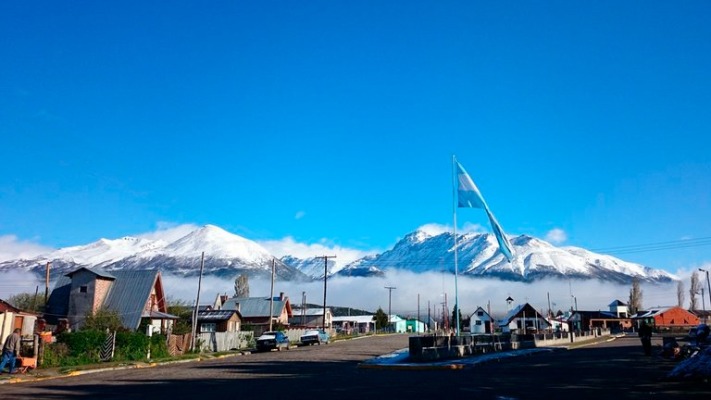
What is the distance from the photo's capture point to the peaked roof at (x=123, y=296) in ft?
182

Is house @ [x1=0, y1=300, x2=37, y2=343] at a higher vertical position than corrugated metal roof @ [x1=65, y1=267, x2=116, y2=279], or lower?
lower

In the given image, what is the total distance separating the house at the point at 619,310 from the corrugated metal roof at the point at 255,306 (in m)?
85.3

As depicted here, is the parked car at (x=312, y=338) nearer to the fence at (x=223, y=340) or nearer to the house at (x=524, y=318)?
the fence at (x=223, y=340)

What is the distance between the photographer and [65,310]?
56250mm

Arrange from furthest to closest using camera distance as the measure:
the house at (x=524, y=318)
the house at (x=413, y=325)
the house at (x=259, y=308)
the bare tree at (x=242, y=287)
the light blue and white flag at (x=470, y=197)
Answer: the house at (x=413, y=325) < the bare tree at (x=242, y=287) < the house at (x=524, y=318) < the house at (x=259, y=308) < the light blue and white flag at (x=470, y=197)

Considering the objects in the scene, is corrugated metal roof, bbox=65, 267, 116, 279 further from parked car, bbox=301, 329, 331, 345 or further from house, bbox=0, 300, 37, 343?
parked car, bbox=301, 329, 331, 345

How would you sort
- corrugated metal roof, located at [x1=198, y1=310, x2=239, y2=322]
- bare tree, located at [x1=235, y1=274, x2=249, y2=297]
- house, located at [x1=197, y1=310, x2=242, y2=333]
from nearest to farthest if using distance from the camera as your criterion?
house, located at [x1=197, y1=310, x2=242, y2=333], corrugated metal roof, located at [x1=198, y1=310, x2=239, y2=322], bare tree, located at [x1=235, y1=274, x2=249, y2=297]

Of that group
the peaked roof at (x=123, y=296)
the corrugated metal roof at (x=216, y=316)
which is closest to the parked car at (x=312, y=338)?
the corrugated metal roof at (x=216, y=316)

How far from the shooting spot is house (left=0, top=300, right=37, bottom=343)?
36781 mm

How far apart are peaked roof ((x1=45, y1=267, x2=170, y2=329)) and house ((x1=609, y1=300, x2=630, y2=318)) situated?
113244 millimetres

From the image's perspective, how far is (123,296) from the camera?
189 feet

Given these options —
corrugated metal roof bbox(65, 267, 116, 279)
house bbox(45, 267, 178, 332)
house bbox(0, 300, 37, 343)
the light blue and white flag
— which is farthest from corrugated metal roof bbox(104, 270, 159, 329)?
the light blue and white flag

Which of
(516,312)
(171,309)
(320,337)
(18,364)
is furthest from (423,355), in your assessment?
(516,312)

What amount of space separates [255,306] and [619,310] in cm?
9346
